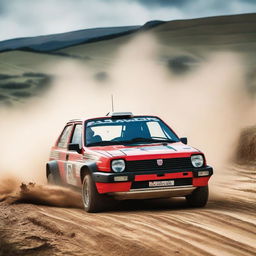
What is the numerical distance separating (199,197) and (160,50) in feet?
188

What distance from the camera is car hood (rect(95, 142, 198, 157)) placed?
9298 millimetres

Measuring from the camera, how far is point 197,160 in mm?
9461

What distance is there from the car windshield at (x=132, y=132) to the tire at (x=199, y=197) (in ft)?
3.55

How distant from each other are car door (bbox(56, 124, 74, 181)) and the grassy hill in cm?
3946

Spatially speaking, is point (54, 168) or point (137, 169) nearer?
point (137, 169)

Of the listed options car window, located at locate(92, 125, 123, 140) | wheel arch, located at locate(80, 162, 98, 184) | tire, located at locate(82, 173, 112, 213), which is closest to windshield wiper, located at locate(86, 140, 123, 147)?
car window, located at locate(92, 125, 123, 140)

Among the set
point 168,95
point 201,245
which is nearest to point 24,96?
point 168,95

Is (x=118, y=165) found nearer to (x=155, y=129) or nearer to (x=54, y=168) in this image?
(x=155, y=129)

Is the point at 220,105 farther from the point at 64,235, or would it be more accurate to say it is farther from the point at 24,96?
the point at 24,96

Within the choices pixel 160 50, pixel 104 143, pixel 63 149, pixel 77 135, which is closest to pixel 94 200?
pixel 104 143

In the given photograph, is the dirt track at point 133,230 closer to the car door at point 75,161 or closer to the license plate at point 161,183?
the license plate at point 161,183

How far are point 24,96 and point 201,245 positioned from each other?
49.5m

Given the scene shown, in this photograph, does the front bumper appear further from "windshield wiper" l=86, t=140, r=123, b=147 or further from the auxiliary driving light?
"windshield wiper" l=86, t=140, r=123, b=147

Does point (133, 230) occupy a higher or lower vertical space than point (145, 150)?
lower
